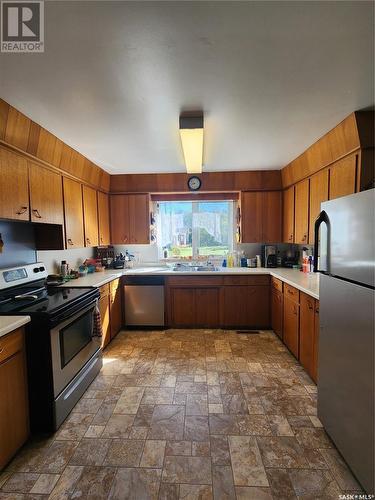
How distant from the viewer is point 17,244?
2.42 m

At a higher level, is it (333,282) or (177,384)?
(333,282)

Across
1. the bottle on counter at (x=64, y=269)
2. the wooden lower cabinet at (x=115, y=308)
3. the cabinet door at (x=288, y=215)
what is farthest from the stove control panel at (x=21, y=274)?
the cabinet door at (x=288, y=215)

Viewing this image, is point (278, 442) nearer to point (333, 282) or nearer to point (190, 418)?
point (190, 418)

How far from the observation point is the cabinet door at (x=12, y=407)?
4.82 feet

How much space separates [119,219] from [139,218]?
1.13 feet

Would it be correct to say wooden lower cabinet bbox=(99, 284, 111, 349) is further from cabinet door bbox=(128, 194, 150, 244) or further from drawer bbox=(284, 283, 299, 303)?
drawer bbox=(284, 283, 299, 303)

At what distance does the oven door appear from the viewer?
70.9 inches

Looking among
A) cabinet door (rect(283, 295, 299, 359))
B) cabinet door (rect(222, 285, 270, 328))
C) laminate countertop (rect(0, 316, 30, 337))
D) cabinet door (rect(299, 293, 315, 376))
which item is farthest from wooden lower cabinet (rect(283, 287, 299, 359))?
laminate countertop (rect(0, 316, 30, 337))

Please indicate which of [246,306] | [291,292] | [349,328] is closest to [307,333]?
[291,292]

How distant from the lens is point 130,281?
12.1 feet

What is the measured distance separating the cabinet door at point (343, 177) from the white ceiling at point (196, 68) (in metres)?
0.36

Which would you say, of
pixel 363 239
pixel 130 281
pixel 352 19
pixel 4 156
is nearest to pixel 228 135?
pixel 352 19

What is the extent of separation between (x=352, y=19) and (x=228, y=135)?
1.36 metres

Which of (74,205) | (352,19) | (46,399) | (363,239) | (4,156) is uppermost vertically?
(352,19)
